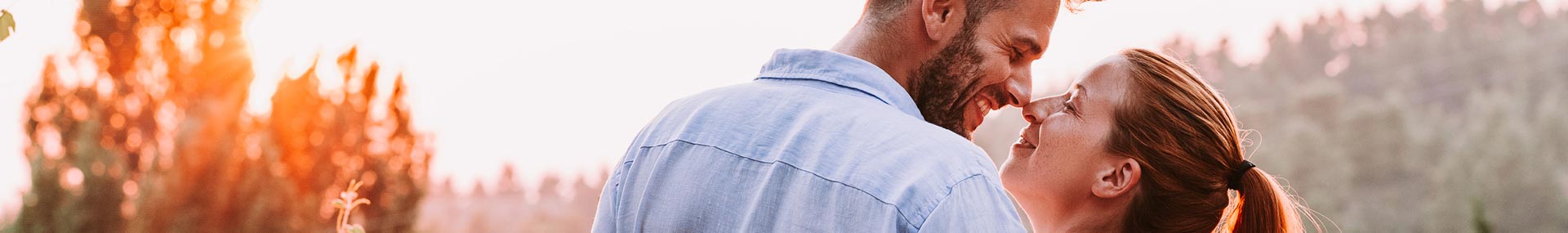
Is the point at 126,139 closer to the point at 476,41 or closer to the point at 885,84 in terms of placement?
the point at 476,41

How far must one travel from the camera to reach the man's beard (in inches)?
65.7

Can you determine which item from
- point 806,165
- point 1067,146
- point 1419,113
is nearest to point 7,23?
point 806,165

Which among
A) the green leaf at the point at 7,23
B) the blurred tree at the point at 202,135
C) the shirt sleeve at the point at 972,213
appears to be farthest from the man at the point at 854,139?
the blurred tree at the point at 202,135

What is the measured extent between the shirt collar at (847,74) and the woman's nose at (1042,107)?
47.3 inches

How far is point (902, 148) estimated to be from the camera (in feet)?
4.11

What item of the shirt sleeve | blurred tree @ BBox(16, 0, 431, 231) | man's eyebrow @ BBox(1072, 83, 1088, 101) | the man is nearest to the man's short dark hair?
the man

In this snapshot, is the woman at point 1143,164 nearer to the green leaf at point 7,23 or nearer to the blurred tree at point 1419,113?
the green leaf at point 7,23

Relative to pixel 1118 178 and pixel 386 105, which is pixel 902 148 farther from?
pixel 386 105

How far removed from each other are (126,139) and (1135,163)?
9576mm

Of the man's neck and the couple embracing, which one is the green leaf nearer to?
the couple embracing

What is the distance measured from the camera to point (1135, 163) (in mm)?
2654

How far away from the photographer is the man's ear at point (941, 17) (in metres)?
1.62

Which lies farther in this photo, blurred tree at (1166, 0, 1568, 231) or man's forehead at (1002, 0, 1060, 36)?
blurred tree at (1166, 0, 1568, 231)

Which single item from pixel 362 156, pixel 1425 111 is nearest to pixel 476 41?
pixel 362 156
